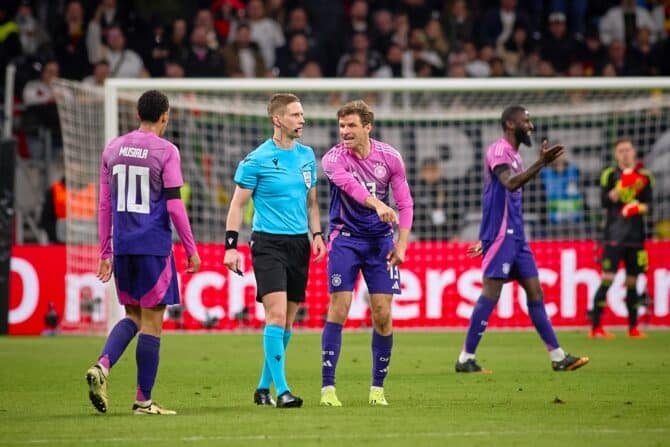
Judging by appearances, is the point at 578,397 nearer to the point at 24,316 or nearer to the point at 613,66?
the point at 24,316

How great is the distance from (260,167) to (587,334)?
30.4 feet

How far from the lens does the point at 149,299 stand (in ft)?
29.5

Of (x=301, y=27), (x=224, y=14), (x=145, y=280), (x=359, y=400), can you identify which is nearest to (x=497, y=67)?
(x=301, y=27)

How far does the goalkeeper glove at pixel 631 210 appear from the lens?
16.9 meters

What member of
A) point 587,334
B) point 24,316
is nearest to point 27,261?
point 24,316

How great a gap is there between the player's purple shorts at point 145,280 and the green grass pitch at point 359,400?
77cm

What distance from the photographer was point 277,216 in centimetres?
957

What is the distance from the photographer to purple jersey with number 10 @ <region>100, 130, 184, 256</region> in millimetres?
8984

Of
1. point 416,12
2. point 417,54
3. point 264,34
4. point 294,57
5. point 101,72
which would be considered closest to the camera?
point 101,72

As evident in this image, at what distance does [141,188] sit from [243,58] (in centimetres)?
1338

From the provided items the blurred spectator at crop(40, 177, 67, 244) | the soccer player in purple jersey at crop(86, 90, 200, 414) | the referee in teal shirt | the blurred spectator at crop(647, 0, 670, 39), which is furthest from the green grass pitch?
the blurred spectator at crop(647, 0, 670, 39)

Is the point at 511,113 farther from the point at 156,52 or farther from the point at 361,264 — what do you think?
the point at 156,52

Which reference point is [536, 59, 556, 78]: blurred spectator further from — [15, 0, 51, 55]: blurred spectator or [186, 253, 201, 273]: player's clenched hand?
[186, 253, 201, 273]: player's clenched hand

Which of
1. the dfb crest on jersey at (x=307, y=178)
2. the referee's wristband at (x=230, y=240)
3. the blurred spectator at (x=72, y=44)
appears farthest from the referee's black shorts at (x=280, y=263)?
the blurred spectator at (x=72, y=44)
